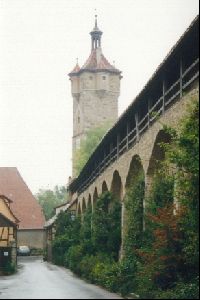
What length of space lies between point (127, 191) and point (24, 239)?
44.6 metres

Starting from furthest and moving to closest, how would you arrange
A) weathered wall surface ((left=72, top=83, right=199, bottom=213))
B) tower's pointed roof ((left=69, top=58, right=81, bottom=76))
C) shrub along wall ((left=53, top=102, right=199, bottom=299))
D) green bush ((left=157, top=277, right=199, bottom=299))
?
tower's pointed roof ((left=69, top=58, right=81, bottom=76)), weathered wall surface ((left=72, top=83, right=199, bottom=213)), green bush ((left=157, top=277, right=199, bottom=299)), shrub along wall ((left=53, top=102, right=199, bottom=299))

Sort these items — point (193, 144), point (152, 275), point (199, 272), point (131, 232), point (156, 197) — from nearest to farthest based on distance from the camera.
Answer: point (193, 144)
point (199, 272)
point (152, 275)
point (156, 197)
point (131, 232)

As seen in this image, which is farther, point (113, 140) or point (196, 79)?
point (113, 140)

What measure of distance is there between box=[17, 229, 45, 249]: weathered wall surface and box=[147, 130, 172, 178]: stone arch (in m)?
48.2

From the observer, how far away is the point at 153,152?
74.6 feet

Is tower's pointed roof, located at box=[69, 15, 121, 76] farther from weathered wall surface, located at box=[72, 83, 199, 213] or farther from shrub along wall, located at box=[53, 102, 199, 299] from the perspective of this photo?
shrub along wall, located at box=[53, 102, 199, 299]

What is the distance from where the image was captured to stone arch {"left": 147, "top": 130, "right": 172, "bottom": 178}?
2190cm

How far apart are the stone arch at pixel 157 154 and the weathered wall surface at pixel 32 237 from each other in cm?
4823

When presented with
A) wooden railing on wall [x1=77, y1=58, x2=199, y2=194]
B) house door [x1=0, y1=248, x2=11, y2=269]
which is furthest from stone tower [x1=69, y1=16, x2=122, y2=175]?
house door [x1=0, y1=248, x2=11, y2=269]

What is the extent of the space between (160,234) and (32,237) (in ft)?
182

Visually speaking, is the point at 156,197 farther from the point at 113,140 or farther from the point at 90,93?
the point at 90,93

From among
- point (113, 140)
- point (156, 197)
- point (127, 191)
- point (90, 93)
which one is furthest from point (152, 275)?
point (90, 93)

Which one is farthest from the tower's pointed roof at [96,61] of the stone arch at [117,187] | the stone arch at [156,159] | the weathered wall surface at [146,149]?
the stone arch at [156,159]

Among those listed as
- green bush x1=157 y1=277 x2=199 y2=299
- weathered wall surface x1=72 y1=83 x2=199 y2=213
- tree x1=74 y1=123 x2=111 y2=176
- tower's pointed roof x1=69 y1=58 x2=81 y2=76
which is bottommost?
green bush x1=157 y1=277 x2=199 y2=299
